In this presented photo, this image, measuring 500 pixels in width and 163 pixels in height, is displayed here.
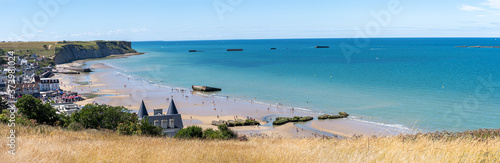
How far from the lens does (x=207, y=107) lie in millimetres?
49125

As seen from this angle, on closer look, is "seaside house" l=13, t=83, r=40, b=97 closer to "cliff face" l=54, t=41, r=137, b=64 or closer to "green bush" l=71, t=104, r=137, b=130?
"green bush" l=71, t=104, r=137, b=130

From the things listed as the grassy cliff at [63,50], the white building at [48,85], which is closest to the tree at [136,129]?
the white building at [48,85]

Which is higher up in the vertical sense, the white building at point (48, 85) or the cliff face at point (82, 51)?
the cliff face at point (82, 51)

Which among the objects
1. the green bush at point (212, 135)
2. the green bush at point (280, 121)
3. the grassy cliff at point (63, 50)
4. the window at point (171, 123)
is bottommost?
the green bush at point (280, 121)

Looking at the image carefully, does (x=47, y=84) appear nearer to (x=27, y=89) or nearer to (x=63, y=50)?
(x=27, y=89)

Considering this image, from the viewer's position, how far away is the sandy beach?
35000 millimetres

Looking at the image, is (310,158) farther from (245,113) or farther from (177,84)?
(177,84)

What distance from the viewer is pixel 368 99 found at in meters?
50.6

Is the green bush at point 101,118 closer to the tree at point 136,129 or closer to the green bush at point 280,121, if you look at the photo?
the tree at point 136,129

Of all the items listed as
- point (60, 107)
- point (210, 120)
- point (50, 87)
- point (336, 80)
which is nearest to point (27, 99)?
point (60, 107)

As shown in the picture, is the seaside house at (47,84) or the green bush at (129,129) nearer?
the green bush at (129,129)

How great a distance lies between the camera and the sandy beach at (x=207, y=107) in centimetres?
3500

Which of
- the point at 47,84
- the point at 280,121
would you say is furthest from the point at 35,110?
the point at 47,84

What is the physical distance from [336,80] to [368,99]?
23448 millimetres
